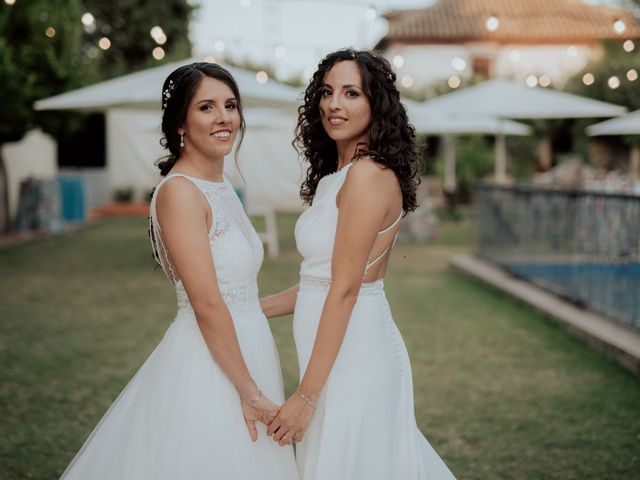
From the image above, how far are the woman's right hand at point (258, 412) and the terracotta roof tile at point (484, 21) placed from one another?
3212 cm

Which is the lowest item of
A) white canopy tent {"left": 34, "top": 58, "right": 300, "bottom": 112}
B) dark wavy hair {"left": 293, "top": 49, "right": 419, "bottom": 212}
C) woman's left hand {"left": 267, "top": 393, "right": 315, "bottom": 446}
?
woman's left hand {"left": 267, "top": 393, "right": 315, "bottom": 446}

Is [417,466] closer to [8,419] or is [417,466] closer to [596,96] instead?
[8,419]

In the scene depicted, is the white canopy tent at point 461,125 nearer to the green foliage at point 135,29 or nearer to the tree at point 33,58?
the tree at point 33,58

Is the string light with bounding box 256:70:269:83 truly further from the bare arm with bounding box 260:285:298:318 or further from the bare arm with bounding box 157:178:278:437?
the bare arm with bounding box 157:178:278:437

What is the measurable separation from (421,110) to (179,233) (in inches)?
461

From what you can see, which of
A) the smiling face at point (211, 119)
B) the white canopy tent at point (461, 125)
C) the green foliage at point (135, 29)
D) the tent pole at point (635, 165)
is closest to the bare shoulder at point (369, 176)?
the smiling face at point (211, 119)

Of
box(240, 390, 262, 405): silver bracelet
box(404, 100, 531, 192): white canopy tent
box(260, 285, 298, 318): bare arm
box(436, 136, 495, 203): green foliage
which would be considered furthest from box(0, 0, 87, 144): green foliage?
box(436, 136, 495, 203): green foliage

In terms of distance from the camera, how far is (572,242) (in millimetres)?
8070

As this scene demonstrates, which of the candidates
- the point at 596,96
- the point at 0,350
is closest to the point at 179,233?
the point at 0,350

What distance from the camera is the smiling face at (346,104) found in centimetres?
246

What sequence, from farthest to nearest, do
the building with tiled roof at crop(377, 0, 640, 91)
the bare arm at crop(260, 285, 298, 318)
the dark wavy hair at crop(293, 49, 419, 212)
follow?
the building with tiled roof at crop(377, 0, 640, 91) → the bare arm at crop(260, 285, 298, 318) → the dark wavy hair at crop(293, 49, 419, 212)

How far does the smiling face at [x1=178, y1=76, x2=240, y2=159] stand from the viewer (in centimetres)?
248

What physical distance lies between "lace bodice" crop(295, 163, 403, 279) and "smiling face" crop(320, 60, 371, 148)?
0.12m

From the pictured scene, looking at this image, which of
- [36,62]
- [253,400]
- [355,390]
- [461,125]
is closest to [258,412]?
[253,400]
